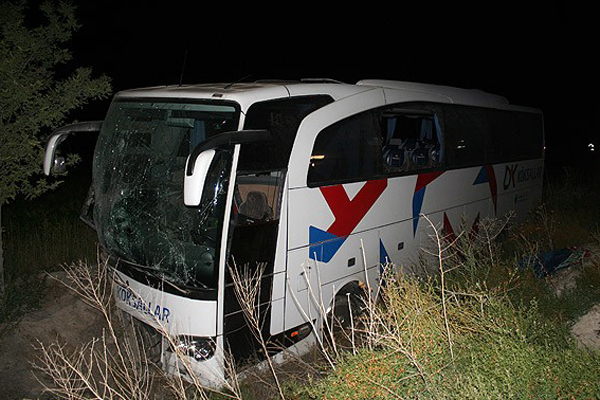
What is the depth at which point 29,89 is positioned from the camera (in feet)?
20.7

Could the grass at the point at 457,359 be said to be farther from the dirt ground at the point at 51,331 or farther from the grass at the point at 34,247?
the grass at the point at 34,247

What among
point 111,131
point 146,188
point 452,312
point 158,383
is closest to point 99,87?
point 111,131

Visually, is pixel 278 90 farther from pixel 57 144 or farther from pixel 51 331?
pixel 51 331

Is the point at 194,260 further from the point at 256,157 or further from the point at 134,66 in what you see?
the point at 134,66

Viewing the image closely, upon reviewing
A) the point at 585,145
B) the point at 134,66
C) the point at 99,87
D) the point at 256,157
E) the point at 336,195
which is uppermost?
the point at 134,66

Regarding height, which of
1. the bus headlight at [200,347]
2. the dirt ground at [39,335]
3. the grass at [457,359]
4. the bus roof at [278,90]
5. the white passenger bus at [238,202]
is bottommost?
A: the dirt ground at [39,335]

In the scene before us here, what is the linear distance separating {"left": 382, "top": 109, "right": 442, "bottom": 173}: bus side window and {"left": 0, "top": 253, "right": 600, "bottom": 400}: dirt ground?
232 centimetres

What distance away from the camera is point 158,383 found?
5055 millimetres

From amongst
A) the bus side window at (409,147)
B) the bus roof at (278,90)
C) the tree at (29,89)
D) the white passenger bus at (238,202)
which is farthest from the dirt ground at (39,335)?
the bus side window at (409,147)

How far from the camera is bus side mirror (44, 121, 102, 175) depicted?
5500mm

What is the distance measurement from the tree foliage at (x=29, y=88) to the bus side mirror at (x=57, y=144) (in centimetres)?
93

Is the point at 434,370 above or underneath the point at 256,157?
underneath

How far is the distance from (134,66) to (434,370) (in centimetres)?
4517

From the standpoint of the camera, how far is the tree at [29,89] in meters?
6.29
